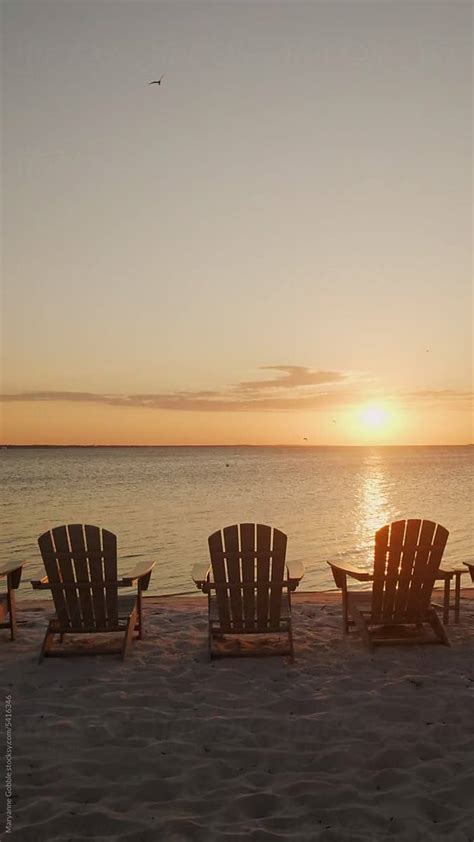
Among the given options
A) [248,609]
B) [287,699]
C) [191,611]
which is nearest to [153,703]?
[287,699]

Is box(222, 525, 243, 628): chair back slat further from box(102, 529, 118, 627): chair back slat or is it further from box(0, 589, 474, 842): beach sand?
box(102, 529, 118, 627): chair back slat

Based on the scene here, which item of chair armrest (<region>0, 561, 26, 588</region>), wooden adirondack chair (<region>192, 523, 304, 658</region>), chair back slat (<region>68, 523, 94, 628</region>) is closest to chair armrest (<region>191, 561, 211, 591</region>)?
wooden adirondack chair (<region>192, 523, 304, 658</region>)

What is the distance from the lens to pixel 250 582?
5.33 m

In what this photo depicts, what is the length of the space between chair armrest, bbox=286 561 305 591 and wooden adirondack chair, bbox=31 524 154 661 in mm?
1247

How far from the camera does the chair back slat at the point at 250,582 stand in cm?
532

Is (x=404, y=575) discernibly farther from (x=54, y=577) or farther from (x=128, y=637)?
(x=54, y=577)

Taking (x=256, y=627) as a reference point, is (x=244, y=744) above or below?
below

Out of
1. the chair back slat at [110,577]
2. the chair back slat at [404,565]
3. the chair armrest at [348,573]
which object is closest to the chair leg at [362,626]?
the chair back slat at [404,565]

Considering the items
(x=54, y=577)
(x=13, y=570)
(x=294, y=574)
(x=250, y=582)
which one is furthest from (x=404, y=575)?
(x=13, y=570)

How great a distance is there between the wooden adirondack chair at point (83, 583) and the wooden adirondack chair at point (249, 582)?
2.24 ft

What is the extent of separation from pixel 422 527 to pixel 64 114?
8.62 m

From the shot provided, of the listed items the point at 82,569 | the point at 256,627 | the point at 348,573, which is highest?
the point at 82,569

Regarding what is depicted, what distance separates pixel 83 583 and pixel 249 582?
1.29 m

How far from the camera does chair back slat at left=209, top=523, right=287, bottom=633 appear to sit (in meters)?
5.32
